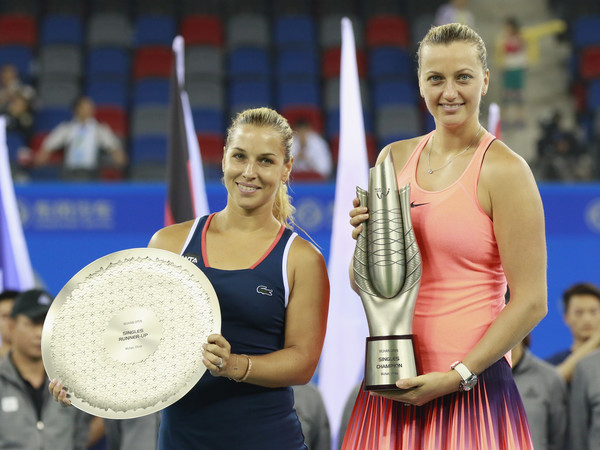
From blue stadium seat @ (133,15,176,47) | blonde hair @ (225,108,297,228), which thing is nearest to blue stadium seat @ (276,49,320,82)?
blue stadium seat @ (133,15,176,47)

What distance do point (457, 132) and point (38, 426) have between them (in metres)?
2.36

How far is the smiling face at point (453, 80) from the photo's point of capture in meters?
2.05

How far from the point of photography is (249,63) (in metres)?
8.79

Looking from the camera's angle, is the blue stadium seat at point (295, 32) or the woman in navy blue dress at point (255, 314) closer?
the woman in navy blue dress at point (255, 314)

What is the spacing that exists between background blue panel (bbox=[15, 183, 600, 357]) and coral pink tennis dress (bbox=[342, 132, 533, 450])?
3596 millimetres

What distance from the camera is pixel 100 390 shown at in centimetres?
208

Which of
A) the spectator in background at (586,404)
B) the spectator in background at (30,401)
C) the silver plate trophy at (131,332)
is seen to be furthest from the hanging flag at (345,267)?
the silver plate trophy at (131,332)

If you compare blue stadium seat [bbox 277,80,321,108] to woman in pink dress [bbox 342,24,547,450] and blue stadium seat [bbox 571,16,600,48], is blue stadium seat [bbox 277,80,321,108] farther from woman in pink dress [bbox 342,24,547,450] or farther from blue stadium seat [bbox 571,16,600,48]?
woman in pink dress [bbox 342,24,547,450]

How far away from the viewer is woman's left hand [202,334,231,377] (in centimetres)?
201

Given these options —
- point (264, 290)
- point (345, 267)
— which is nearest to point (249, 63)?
point (345, 267)

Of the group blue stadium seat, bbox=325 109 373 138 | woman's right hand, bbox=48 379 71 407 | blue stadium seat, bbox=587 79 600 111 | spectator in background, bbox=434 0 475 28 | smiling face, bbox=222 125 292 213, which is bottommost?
woman's right hand, bbox=48 379 71 407

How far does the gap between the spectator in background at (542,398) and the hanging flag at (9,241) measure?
2.39 m

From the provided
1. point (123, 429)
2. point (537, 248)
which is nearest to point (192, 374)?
point (537, 248)

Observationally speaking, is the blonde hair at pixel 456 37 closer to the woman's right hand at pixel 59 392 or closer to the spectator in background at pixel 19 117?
the woman's right hand at pixel 59 392
